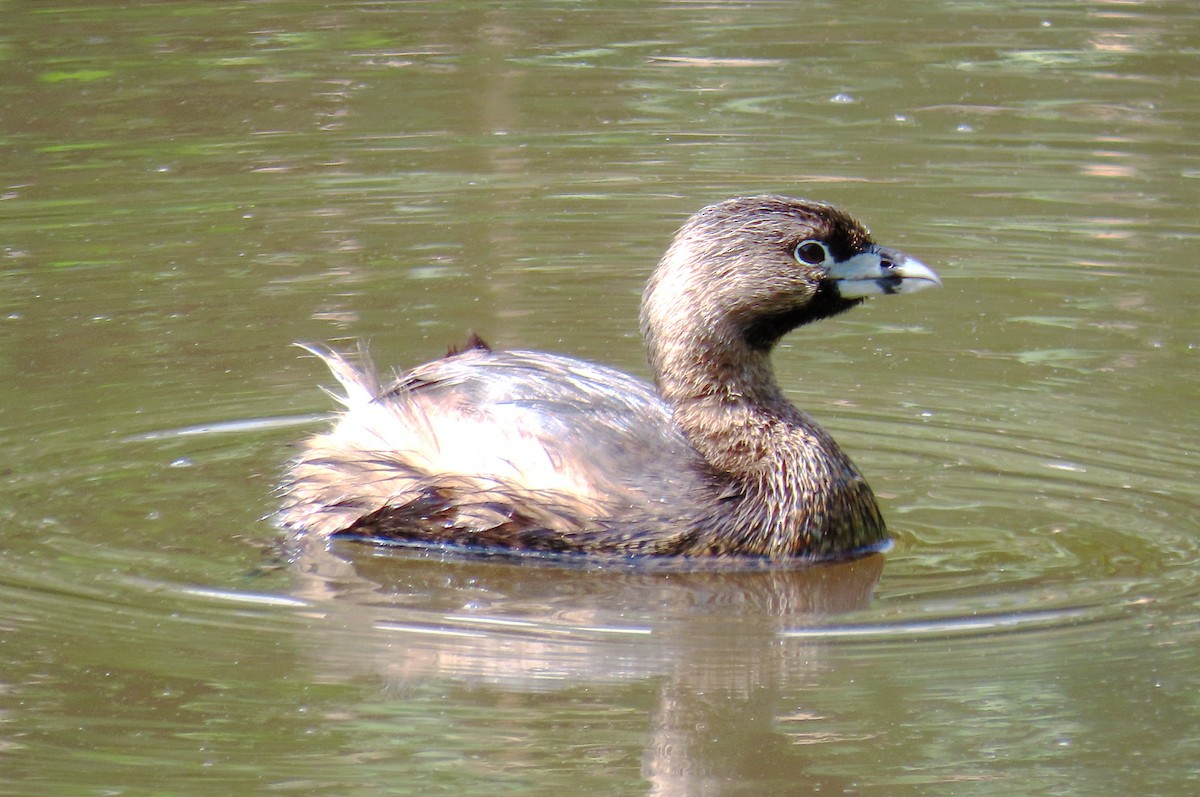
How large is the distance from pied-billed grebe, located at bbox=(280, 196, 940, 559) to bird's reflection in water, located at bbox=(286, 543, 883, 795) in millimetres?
118

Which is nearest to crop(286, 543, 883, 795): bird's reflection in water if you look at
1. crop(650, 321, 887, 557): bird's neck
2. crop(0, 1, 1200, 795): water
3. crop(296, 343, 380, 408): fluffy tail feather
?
crop(0, 1, 1200, 795): water

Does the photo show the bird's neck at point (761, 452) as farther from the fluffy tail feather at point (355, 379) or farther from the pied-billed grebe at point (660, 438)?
the fluffy tail feather at point (355, 379)

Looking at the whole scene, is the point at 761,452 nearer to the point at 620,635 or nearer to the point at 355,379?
the point at 620,635

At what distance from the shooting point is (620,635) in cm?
574

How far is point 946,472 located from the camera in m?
7.18

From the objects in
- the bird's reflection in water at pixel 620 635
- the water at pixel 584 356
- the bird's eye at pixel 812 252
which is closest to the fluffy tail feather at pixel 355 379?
the water at pixel 584 356

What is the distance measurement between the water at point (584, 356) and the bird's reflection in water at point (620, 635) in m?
0.02

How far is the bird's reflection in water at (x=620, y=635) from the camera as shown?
5199mm

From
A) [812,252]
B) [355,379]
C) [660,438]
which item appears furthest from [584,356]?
[660,438]

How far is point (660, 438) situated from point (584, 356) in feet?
6.37

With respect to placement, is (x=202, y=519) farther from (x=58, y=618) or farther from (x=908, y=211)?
(x=908, y=211)

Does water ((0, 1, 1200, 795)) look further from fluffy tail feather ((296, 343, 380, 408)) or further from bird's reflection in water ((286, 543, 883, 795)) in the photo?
fluffy tail feather ((296, 343, 380, 408))

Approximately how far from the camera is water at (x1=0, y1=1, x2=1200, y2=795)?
5152mm

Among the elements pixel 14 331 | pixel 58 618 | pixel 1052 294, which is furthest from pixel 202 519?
pixel 1052 294
